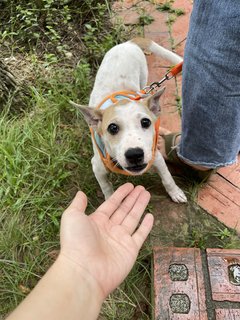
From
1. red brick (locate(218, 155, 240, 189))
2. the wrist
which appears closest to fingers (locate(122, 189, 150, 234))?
the wrist

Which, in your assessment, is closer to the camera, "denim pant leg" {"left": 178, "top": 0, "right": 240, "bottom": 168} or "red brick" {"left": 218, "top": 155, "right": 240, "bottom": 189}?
"denim pant leg" {"left": 178, "top": 0, "right": 240, "bottom": 168}

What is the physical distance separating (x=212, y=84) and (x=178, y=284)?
47.6 inches

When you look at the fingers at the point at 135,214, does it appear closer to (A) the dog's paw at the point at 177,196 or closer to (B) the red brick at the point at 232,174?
(A) the dog's paw at the point at 177,196

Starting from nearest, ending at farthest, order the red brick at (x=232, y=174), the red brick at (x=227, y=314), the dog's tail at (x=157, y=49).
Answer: the red brick at (x=227, y=314) → the red brick at (x=232, y=174) → the dog's tail at (x=157, y=49)

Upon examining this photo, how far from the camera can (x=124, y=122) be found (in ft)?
7.61

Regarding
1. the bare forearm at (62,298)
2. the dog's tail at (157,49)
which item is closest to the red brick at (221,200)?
the dog's tail at (157,49)

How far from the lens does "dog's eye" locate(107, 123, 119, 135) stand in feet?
7.69

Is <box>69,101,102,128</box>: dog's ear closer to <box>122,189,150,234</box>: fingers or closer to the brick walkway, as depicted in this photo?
<box>122,189,150,234</box>: fingers

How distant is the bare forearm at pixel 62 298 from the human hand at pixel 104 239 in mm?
47

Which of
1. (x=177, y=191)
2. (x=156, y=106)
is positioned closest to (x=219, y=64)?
(x=156, y=106)

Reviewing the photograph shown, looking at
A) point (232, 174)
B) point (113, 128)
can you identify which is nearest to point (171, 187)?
point (232, 174)

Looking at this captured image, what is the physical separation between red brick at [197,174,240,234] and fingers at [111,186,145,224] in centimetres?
71

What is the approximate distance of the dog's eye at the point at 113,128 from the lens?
234cm

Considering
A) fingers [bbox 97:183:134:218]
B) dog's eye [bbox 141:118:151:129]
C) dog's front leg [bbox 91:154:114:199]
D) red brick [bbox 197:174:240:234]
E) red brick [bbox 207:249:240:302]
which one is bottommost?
red brick [bbox 197:174:240:234]
